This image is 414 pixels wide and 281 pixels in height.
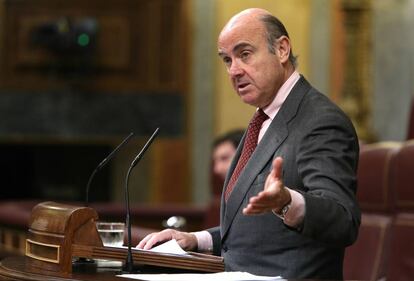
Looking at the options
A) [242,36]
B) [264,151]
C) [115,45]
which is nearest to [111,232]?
[264,151]

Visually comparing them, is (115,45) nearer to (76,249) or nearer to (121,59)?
(121,59)

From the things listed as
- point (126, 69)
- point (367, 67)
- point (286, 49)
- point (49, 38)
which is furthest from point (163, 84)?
point (286, 49)

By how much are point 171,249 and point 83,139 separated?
21.5 ft

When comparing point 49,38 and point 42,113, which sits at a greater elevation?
point 49,38

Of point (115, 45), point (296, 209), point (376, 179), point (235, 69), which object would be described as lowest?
point (376, 179)

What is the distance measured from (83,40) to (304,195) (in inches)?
264

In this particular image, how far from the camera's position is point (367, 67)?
321 inches

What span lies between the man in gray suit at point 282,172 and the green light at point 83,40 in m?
6.17

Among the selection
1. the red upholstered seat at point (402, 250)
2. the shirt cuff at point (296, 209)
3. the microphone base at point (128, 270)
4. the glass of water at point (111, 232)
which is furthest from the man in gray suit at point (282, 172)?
the red upholstered seat at point (402, 250)

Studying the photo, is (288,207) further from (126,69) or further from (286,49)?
(126,69)

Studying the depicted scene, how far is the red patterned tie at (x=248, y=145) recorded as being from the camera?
8.55 ft

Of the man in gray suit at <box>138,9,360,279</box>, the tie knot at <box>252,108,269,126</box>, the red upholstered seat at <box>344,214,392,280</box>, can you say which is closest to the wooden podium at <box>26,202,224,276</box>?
the man in gray suit at <box>138,9,360,279</box>

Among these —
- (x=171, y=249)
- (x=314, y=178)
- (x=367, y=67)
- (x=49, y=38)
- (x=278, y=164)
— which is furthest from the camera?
(x=49, y=38)

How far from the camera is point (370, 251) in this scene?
402 centimetres
